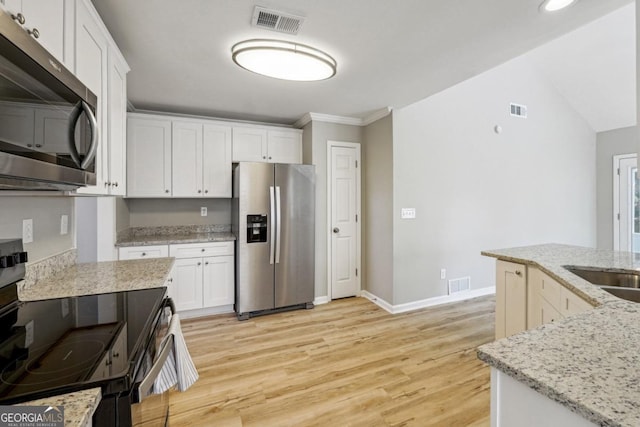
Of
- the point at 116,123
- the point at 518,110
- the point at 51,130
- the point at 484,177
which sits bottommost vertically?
the point at 51,130

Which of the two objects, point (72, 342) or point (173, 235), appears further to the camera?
point (173, 235)

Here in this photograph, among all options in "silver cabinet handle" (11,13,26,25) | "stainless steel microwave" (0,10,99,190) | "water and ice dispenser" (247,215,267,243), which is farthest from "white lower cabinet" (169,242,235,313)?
"silver cabinet handle" (11,13,26,25)

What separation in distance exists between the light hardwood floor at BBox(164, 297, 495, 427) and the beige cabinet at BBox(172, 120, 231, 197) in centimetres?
155

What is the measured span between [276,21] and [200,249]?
7.98 feet

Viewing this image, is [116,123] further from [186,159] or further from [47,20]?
[186,159]

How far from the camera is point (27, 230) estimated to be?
1.49 metres

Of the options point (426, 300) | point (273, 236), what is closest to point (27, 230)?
point (273, 236)

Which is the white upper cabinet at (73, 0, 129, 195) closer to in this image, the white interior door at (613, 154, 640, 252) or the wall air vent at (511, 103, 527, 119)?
the wall air vent at (511, 103, 527, 119)

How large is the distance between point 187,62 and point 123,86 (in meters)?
0.51

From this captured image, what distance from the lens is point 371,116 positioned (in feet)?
12.2

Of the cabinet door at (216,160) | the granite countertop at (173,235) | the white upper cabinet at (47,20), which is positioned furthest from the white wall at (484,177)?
the white upper cabinet at (47,20)

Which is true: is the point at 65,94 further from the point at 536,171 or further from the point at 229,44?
the point at 536,171

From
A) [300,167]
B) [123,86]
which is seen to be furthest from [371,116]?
[123,86]

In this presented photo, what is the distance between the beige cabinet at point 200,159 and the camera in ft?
11.2
